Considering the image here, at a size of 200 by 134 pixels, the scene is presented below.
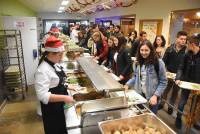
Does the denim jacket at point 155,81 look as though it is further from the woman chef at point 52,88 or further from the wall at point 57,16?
the wall at point 57,16

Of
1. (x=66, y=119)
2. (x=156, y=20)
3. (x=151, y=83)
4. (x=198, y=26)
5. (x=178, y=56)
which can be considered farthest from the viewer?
(x=156, y=20)

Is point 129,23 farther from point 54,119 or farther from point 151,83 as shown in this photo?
point 54,119

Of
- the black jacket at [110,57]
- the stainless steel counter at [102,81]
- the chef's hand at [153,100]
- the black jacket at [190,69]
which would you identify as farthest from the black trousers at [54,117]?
the black jacket at [110,57]

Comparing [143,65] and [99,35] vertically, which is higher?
[99,35]

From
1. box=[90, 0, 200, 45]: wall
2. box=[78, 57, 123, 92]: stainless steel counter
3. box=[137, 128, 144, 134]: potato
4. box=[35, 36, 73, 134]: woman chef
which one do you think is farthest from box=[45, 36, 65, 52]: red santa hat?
box=[90, 0, 200, 45]: wall

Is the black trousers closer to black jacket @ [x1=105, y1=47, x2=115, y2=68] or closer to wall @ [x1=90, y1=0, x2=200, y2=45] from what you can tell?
black jacket @ [x1=105, y1=47, x2=115, y2=68]

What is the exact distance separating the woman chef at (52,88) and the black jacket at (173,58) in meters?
2.45

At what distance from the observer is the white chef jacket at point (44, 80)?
169cm

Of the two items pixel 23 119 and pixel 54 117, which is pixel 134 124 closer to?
pixel 54 117

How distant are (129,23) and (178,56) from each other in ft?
18.2

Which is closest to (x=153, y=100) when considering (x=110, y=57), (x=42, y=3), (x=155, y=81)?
(x=155, y=81)

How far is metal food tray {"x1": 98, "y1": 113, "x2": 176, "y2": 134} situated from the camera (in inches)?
57.2

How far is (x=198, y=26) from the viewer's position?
4.69 m

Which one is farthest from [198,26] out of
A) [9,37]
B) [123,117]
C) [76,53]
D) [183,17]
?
[9,37]
